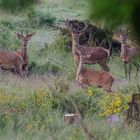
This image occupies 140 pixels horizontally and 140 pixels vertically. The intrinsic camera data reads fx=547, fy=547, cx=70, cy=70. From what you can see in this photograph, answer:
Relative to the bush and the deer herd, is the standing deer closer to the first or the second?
the deer herd

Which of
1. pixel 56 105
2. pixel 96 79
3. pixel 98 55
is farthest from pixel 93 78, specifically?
pixel 56 105

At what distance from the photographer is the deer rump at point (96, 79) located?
13094 millimetres

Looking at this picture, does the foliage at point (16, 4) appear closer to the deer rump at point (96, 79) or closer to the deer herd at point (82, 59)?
the deer herd at point (82, 59)

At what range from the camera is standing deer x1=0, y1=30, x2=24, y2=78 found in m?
15.9

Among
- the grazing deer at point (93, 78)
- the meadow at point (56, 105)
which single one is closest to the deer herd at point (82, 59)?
the grazing deer at point (93, 78)

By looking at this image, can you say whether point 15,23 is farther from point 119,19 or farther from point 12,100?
point 119,19

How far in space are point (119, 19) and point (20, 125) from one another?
5.57m

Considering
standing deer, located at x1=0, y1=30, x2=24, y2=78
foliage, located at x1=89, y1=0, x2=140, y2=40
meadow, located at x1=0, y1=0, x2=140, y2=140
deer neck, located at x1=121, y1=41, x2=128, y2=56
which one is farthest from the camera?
deer neck, located at x1=121, y1=41, x2=128, y2=56

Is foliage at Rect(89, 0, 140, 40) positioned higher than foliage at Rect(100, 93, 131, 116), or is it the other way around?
foliage at Rect(89, 0, 140, 40)

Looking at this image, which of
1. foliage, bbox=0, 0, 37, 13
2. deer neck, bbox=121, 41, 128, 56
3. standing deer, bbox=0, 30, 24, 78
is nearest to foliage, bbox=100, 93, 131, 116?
foliage, bbox=0, 0, 37, 13

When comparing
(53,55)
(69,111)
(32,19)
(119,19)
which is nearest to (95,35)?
(53,55)

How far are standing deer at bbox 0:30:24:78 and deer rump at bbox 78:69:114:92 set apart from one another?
122 inches

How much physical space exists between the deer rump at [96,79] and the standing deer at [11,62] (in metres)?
3.10

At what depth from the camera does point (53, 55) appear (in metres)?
19.4
